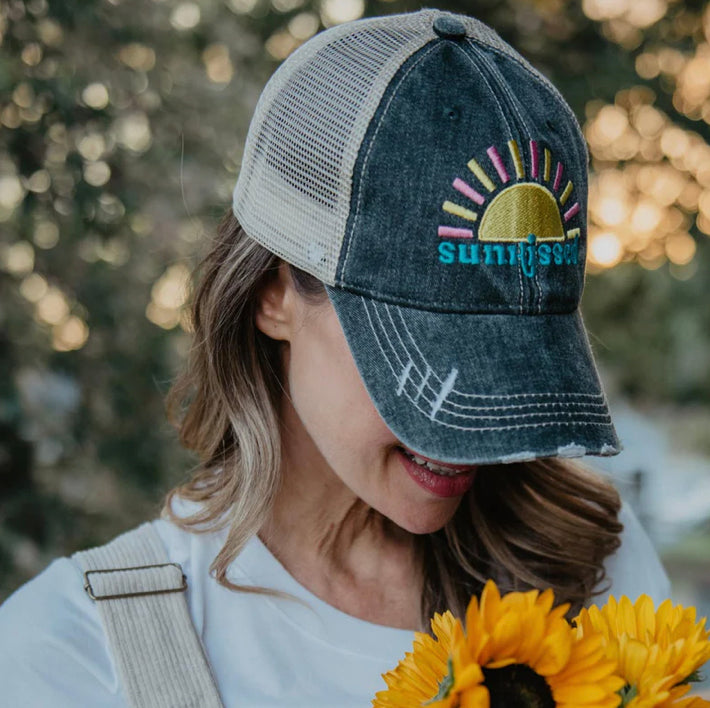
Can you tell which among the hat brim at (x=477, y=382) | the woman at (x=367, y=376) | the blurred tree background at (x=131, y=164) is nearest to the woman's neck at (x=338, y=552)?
the woman at (x=367, y=376)

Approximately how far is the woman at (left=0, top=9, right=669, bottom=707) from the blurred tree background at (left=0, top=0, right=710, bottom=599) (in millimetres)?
564

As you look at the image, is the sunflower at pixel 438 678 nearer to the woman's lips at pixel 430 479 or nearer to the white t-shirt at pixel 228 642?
the woman's lips at pixel 430 479

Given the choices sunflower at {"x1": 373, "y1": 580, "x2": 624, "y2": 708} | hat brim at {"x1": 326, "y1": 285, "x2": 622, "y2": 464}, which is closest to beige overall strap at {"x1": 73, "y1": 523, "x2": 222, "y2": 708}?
hat brim at {"x1": 326, "y1": 285, "x2": 622, "y2": 464}

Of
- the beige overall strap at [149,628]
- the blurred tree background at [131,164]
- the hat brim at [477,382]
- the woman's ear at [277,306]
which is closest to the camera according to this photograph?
the hat brim at [477,382]

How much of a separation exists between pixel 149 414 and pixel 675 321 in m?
13.9

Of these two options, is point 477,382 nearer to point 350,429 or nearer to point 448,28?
point 350,429

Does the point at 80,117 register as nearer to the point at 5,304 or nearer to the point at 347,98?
the point at 5,304

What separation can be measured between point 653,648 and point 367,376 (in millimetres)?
564

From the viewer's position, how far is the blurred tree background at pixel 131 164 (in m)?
2.57

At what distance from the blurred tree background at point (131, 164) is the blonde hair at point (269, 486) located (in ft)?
1.39

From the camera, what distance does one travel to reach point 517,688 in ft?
2.81

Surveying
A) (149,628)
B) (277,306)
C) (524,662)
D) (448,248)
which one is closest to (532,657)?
(524,662)

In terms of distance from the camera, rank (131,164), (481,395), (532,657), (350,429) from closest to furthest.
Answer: (532,657)
(481,395)
(350,429)
(131,164)

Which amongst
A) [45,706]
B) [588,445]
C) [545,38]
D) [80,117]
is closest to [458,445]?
[588,445]
